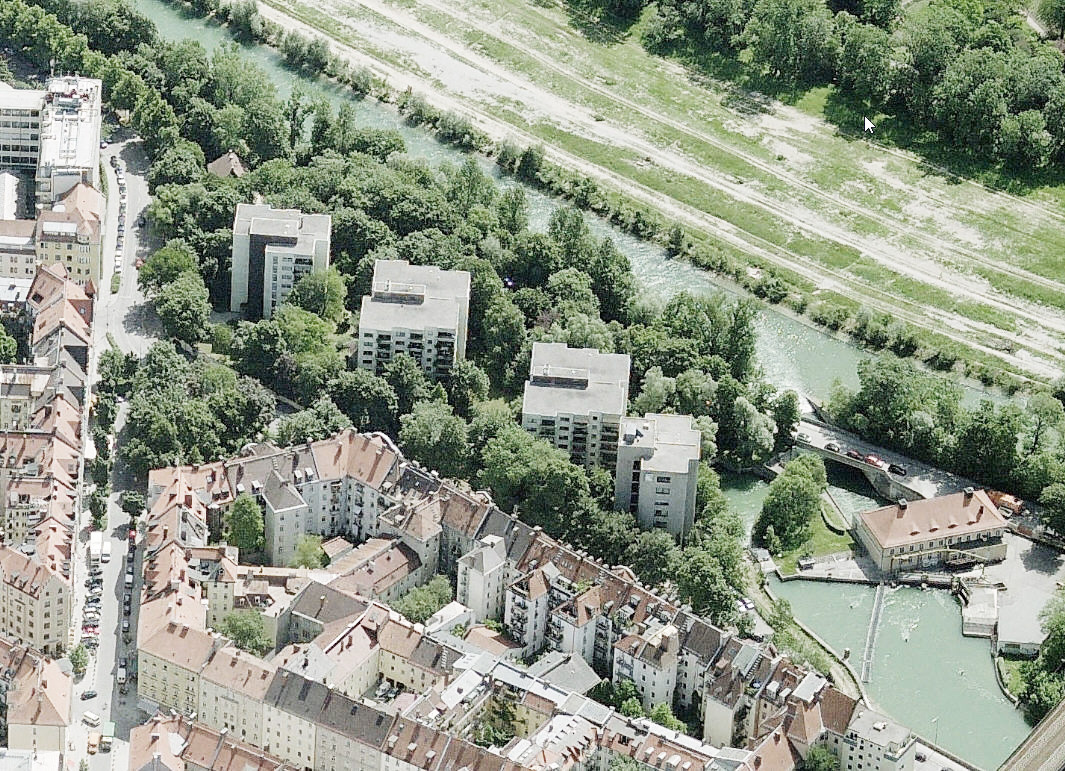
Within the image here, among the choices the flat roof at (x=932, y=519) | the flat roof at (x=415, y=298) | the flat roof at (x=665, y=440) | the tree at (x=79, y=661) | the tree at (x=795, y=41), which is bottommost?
the tree at (x=79, y=661)

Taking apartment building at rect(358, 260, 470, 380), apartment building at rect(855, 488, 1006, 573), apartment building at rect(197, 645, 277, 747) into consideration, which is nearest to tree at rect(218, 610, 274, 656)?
apartment building at rect(197, 645, 277, 747)

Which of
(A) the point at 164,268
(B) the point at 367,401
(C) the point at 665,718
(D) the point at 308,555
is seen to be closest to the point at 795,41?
(A) the point at 164,268

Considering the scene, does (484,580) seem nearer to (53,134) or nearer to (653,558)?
(653,558)

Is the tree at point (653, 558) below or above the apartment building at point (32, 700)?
above

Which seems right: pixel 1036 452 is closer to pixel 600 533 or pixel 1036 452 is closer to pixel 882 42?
pixel 600 533

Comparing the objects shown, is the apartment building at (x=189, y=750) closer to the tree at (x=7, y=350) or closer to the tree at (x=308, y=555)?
the tree at (x=308, y=555)

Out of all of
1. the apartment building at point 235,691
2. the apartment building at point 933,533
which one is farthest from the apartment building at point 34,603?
the apartment building at point 933,533
